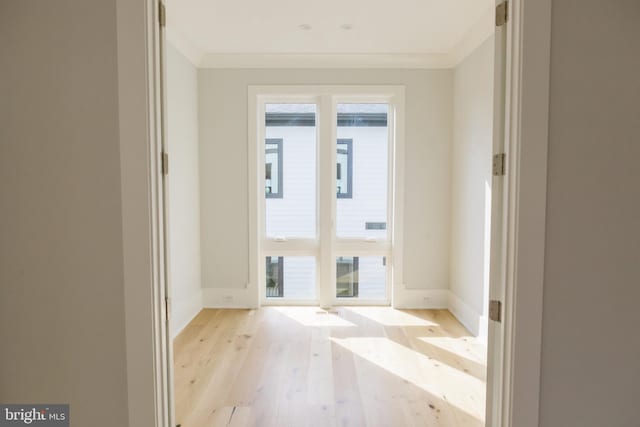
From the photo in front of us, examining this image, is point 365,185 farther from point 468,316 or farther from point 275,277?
point 468,316

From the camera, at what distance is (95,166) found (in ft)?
4.58

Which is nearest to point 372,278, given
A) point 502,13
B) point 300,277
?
point 300,277

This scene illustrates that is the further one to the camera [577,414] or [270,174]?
[270,174]

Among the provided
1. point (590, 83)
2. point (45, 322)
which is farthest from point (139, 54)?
point (590, 83)

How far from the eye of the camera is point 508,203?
138cm

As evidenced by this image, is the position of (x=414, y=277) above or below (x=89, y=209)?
below

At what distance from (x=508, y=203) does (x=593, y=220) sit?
1.07 ft

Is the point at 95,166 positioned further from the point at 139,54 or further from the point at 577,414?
the point at 577,414

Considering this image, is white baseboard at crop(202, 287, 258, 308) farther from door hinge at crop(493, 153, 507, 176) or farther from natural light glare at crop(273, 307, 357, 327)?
door hinge at crop(493, 153, 507, 176)

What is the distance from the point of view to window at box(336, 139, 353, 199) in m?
4.21

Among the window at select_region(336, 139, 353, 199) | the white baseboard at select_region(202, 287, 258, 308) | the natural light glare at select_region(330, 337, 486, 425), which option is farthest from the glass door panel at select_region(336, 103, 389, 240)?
the natural light glare at select_region(330, 337, 486, 425)

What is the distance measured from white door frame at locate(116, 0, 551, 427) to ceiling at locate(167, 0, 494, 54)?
5.48 ft

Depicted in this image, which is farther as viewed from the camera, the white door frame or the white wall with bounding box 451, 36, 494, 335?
the white wall with bounding box 451, 36, 494, 335

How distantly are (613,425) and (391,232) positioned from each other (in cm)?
289
